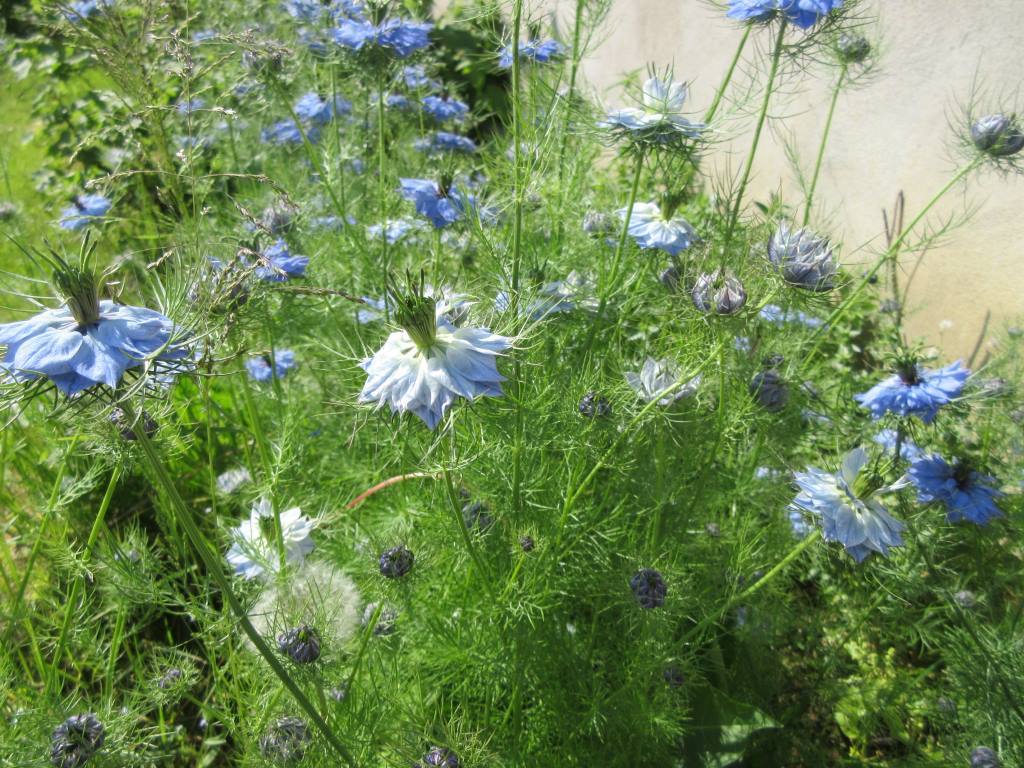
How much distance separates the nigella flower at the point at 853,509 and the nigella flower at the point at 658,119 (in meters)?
0.68

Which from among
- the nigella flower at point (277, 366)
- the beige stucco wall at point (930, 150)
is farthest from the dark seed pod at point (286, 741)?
the beige stucco wall at point (930, 150)

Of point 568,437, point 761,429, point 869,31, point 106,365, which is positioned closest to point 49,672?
point 106,365

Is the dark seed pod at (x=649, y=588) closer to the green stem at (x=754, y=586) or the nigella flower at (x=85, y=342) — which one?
the green stem at (x=754, y=586)

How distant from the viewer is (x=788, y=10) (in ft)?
4.61

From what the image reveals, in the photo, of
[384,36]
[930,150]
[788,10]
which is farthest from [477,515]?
[930,150]

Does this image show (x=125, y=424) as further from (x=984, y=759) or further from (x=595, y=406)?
(x=984, y=759)

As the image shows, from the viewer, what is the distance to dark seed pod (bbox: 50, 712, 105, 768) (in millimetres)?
1165

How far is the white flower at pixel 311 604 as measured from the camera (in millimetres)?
1327

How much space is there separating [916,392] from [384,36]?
1.57m

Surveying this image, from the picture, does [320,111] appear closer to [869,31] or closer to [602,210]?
[602,210]

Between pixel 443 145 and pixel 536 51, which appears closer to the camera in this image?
pixel 536 51

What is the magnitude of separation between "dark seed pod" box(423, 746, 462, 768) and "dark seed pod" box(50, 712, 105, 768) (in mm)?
528

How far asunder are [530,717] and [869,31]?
244 centimetres

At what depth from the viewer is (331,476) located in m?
2.21
